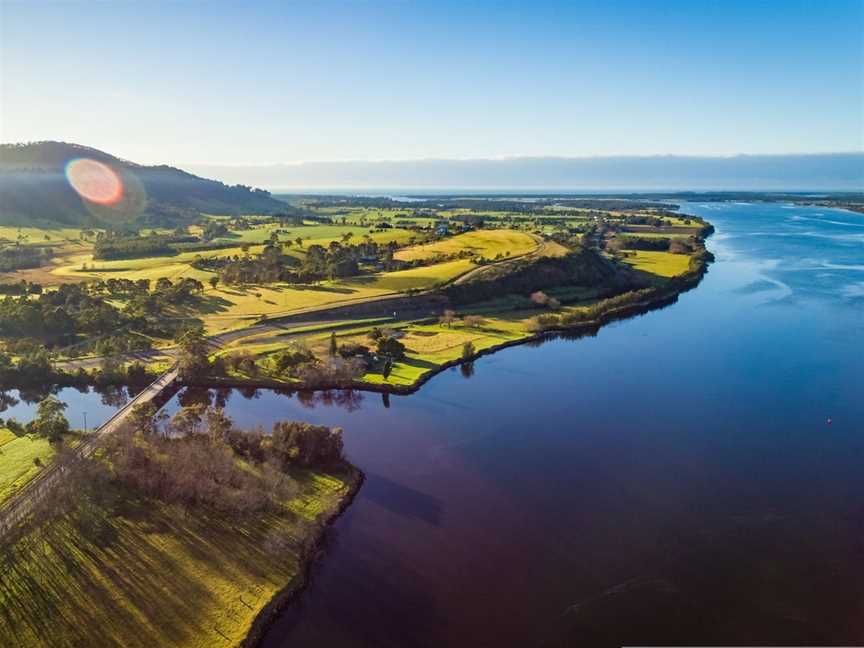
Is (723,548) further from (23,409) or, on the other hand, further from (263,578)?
(23,409)

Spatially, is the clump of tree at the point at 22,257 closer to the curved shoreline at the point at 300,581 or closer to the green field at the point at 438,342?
the green field at the point at 438,342

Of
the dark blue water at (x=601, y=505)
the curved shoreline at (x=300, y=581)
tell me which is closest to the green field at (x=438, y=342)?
the dark blue water at (x=601, y=505)

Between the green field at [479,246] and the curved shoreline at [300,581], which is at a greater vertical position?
the green field at [479,246]

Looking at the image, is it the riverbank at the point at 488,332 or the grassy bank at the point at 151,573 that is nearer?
the grassy bank at the point at 151,573

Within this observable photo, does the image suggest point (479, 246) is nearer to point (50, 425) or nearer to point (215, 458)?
point (50, 425)

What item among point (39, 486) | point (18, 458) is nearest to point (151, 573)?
point (39, 486)

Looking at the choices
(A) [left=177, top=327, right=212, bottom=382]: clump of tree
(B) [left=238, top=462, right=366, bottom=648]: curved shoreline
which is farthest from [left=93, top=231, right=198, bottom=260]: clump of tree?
(B) [left=238, top=462, right=366, bottom=648]: curved shoreline
